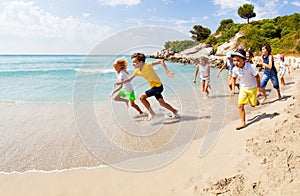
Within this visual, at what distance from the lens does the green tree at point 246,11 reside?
163ft

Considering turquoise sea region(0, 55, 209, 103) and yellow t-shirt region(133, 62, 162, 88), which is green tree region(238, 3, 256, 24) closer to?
turquoise sea region(0, 55, 209, 103)

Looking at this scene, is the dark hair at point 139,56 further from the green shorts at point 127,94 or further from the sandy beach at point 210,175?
the sandy beach at point 210,175

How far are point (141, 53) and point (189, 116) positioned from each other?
2011mm

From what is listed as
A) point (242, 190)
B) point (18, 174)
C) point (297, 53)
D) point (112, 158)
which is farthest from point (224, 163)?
point (297, 53)

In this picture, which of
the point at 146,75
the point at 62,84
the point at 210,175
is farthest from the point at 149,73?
A: the point at 62,84

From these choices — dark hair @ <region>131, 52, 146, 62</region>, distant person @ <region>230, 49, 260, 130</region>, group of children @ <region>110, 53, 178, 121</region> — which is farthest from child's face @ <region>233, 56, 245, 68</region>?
dark hair @ <region>131, 52, 146, 62</region>

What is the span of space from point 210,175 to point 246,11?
55601 mm

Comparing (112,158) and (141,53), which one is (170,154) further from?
(141,53)

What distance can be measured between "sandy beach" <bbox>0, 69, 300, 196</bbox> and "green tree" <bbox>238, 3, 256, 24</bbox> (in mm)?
53826

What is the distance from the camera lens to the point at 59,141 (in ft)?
14.8

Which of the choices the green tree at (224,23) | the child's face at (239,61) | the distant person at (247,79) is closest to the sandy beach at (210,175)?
the distant person at (247,79)

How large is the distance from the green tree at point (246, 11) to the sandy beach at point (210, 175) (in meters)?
53.8

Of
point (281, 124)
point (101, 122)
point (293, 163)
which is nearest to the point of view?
point (293, 163)

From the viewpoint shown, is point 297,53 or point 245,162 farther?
point 297,53
